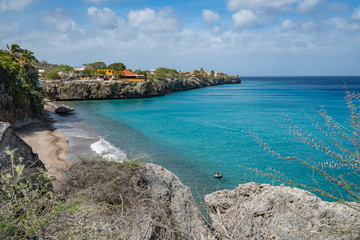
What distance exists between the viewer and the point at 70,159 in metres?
21.0

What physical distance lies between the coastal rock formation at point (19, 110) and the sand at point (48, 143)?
1051 millimetres

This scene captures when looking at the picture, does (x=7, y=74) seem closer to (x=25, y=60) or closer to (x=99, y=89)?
(x=25, y=60)

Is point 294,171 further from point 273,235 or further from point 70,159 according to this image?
point 70,159

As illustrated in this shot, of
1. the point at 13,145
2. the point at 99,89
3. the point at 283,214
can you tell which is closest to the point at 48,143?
the point at 13,145

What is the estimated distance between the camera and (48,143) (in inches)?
1003

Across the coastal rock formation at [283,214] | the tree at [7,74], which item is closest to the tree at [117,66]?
the tree at [7,74]

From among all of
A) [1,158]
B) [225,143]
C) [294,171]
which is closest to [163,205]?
[1,158]

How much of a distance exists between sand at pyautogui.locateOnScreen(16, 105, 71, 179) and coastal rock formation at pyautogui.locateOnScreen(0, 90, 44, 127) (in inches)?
41.4

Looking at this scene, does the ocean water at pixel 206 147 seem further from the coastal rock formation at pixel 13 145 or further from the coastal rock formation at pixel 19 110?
the coastal rock formation at pixel 19 110

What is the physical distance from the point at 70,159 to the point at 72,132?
1160 centimetres

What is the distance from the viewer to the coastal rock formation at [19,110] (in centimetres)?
2923

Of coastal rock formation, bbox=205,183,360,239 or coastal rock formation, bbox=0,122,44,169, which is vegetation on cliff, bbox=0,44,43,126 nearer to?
coastal rock formation, bbox=0,122,44,169

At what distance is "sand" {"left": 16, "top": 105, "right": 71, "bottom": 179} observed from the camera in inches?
748

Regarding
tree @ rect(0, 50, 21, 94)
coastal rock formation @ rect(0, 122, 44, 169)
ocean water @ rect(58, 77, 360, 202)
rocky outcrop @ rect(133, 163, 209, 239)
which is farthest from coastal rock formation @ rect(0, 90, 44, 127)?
rocky outcrop @ rect(133, 163, 209, 239)
